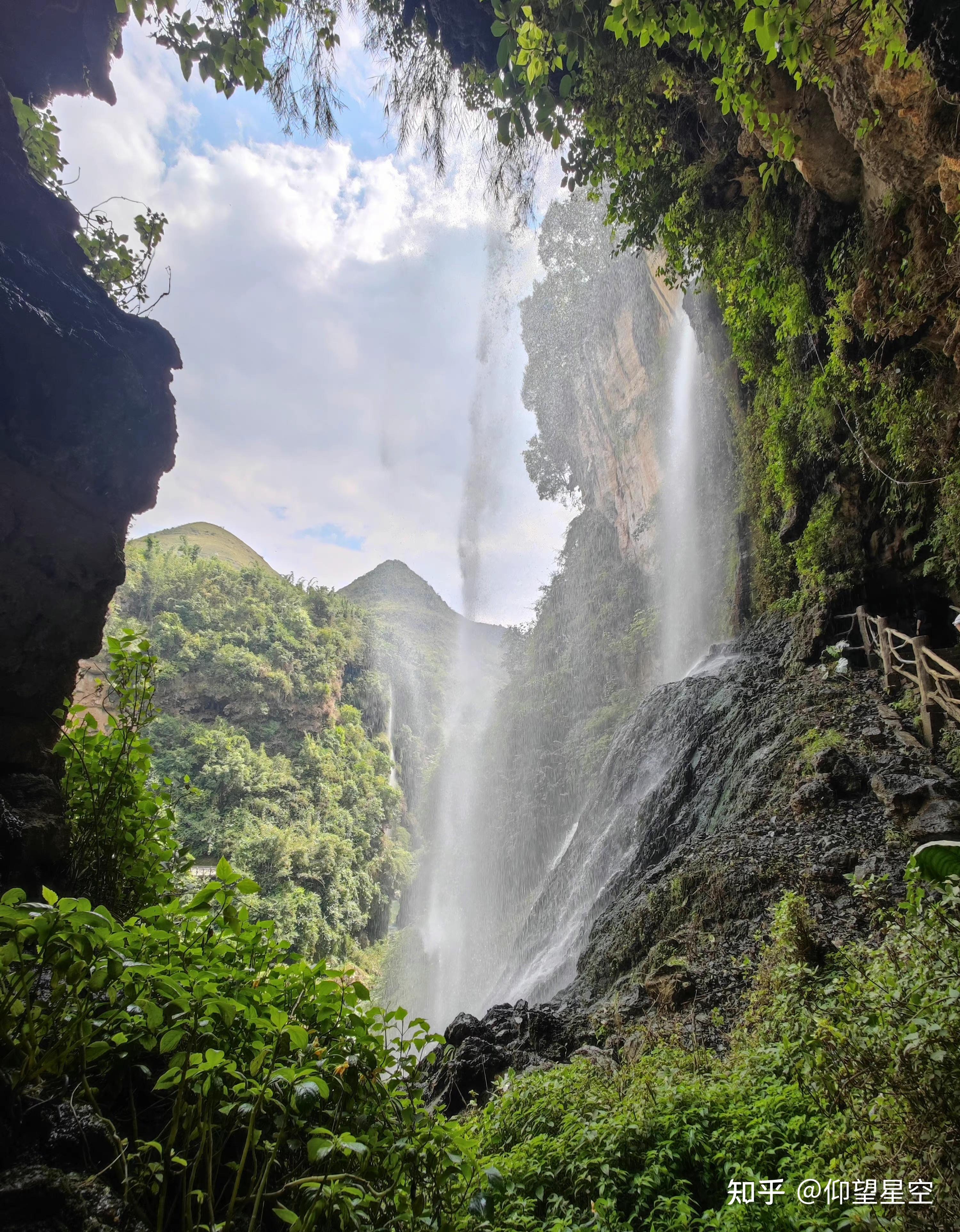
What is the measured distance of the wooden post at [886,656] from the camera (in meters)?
6.29

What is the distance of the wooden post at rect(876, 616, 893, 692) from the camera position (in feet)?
20.6

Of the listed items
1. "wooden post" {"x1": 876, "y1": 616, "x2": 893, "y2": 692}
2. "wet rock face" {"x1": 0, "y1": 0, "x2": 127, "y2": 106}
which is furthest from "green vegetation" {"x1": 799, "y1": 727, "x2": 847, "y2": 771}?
"wet rock face" {"x1": 0, "y1": 0, "x2": 127, "y2": 106}

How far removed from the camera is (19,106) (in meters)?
5.50

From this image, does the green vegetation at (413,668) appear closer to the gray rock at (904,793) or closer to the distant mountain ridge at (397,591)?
the distant mountain ridge at (397,591)

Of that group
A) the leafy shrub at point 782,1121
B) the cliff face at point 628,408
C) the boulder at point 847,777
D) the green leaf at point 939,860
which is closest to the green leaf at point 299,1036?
the leafy shrub at point 782,1121

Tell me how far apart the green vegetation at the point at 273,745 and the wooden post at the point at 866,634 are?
1842 cm

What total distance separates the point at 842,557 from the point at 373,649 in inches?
1481

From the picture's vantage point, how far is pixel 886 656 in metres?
6.33

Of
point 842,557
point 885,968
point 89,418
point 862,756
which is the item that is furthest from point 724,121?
point 885,968

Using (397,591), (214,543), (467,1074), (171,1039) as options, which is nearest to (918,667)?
(467,1074)

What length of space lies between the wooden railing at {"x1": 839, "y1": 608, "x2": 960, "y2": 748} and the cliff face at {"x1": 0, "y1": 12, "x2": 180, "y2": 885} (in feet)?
23.0

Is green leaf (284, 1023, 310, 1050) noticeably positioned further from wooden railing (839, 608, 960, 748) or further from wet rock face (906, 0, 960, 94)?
wet rock face (906, 0, 960, 94)

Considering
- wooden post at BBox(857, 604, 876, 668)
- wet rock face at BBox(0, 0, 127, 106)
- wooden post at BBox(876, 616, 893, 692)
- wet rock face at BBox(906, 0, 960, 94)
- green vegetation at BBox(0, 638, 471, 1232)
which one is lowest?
green vegetation at BBox(0, 638, 471, 1232)

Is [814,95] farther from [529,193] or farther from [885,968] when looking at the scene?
[885,968]
